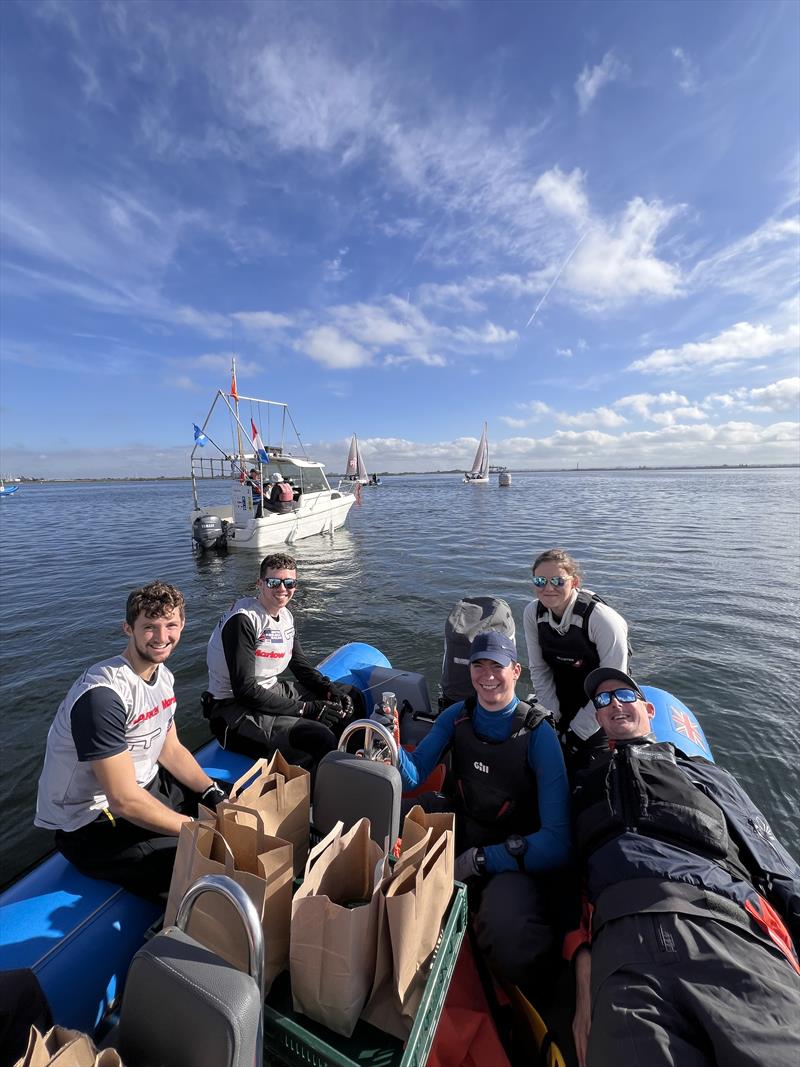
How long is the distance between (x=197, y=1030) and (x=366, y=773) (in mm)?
976

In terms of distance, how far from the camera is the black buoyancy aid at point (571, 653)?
3.38 metres

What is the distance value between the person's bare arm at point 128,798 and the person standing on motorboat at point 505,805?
1316 millimetres

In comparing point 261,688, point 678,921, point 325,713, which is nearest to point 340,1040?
point 678,921

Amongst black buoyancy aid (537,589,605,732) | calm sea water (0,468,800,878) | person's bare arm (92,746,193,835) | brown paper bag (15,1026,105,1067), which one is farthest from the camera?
calm sea water (0,468,800,878)

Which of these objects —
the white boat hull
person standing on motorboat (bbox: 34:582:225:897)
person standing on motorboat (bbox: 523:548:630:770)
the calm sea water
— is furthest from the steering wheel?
the white boat hull

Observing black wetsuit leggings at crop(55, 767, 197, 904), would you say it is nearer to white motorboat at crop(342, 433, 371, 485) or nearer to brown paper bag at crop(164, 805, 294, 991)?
brown paper bag at crop(164, 805, 294, 991)

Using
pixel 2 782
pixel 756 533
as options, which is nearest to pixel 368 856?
pixel 2 782

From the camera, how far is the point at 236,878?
1.45 meters

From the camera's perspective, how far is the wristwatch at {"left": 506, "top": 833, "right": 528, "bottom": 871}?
87.8 inches

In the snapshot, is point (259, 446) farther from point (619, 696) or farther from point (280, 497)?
point (619, 696)

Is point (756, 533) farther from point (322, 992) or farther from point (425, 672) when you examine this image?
point (322, 992)

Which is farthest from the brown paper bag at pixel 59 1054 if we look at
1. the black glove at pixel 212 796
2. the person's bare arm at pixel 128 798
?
the black glove at pixel 212 796

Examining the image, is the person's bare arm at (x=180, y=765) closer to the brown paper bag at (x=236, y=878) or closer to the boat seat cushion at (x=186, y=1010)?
the brown paper bag at (x=236, y=878)

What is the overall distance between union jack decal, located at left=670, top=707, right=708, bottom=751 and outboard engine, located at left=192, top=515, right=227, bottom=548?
15149 mm
